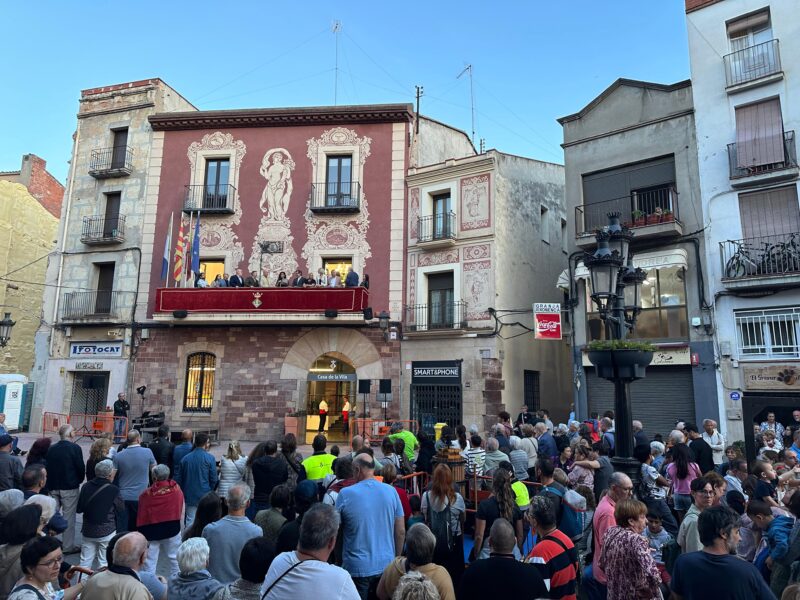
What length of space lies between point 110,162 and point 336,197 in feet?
33.0

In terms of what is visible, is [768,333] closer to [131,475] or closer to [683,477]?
[683,477]

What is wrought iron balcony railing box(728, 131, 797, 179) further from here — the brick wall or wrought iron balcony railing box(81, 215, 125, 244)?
wrought iron balcony railing box(81, 215, 125, 244)

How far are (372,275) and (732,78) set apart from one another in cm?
1272

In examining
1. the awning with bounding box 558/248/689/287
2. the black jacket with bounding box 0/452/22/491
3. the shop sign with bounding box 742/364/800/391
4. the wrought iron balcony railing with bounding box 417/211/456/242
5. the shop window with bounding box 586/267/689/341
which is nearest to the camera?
the black jacket with bounding box 0/452/22/491

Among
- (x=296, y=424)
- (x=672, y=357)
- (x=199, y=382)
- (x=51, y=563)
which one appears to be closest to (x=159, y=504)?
(x=51, y=563)

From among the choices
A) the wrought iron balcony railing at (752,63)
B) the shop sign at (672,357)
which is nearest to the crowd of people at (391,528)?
the shop sign at (672,357)

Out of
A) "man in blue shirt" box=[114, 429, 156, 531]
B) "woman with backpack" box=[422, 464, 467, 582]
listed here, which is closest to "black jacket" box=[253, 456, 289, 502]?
"man in blue shirt" box=[114, 429, 156, 531]

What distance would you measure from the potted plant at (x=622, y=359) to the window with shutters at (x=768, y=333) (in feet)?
30.3

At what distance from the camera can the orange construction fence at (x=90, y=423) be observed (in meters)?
17.3

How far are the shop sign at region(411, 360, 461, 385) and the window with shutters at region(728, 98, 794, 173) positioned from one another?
9.95m

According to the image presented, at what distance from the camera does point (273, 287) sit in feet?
61.5

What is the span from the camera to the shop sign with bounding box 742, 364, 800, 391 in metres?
13.0

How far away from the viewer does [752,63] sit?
14898mm

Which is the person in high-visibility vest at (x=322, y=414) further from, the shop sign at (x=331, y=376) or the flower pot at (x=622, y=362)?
the flower pot at (x=622, y=362)
